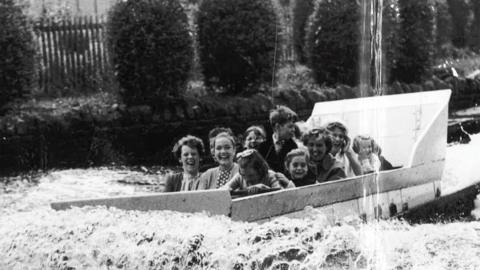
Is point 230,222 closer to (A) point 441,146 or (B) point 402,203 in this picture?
(B) point 402,203

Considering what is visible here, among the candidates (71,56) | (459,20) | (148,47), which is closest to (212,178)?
(148,47)

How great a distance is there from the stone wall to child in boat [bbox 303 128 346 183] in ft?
13.0

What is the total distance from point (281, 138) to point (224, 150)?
0.77 m

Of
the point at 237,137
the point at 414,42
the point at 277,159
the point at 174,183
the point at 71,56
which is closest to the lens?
the point at 174,183

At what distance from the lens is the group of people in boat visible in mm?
5480

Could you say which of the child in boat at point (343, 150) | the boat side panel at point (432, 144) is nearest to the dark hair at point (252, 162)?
the child in boat at point (343, 150)

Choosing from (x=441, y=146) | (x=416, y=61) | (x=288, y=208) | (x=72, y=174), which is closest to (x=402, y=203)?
(x=441, y=146)

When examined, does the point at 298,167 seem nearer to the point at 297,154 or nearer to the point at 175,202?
the point at 297,154

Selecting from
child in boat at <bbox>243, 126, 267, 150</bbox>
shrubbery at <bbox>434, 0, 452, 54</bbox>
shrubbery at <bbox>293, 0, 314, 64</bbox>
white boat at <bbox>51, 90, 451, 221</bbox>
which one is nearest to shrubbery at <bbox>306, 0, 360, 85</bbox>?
shrubbery at <bbox>293, 0, 314, 64</bbox>

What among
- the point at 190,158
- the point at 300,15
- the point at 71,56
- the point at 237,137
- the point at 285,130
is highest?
the point at 300,15

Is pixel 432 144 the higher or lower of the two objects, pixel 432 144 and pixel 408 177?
the higher

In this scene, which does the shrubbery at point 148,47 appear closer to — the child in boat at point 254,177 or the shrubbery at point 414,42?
the shrubbery at point 414,42

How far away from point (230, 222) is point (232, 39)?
731 centimetres

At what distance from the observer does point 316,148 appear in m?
5.91
